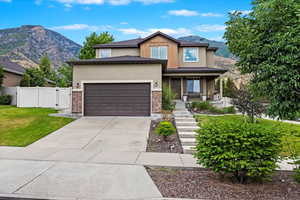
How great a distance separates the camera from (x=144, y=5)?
19.7m

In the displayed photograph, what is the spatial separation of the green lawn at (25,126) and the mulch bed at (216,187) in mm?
6072

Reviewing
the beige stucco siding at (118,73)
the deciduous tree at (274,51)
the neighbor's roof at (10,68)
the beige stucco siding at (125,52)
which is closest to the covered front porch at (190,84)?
the beige stucco siding at (125,52)

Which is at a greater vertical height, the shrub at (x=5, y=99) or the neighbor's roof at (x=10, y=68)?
the neighbor's roof at (x=10, y=68)

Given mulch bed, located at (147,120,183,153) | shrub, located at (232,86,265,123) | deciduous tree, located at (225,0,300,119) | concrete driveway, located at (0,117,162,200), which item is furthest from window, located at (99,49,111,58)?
deciduous tree, located at (225,0,300,119)

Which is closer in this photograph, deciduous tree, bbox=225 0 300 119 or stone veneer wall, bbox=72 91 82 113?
deciduous tree, bbox=225 0 300 119

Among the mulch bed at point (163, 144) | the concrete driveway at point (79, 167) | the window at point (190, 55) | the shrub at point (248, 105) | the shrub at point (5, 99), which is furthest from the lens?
the window at point (190, 55)

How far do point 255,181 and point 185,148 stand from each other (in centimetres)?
289

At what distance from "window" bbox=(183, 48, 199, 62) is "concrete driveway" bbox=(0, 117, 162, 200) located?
1251 centimetres

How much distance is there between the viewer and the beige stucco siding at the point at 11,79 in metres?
20.8

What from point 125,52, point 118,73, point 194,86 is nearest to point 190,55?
point 194,86

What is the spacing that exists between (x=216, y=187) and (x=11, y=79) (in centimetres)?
2512

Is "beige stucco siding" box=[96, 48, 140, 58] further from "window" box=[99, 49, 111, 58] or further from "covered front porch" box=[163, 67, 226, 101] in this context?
"covered front porch" box=[163, 67, 226, 101]

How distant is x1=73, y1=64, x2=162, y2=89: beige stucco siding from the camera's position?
1217cm

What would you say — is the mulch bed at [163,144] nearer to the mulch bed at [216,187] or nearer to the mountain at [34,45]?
the mulch bed at [216,187]
